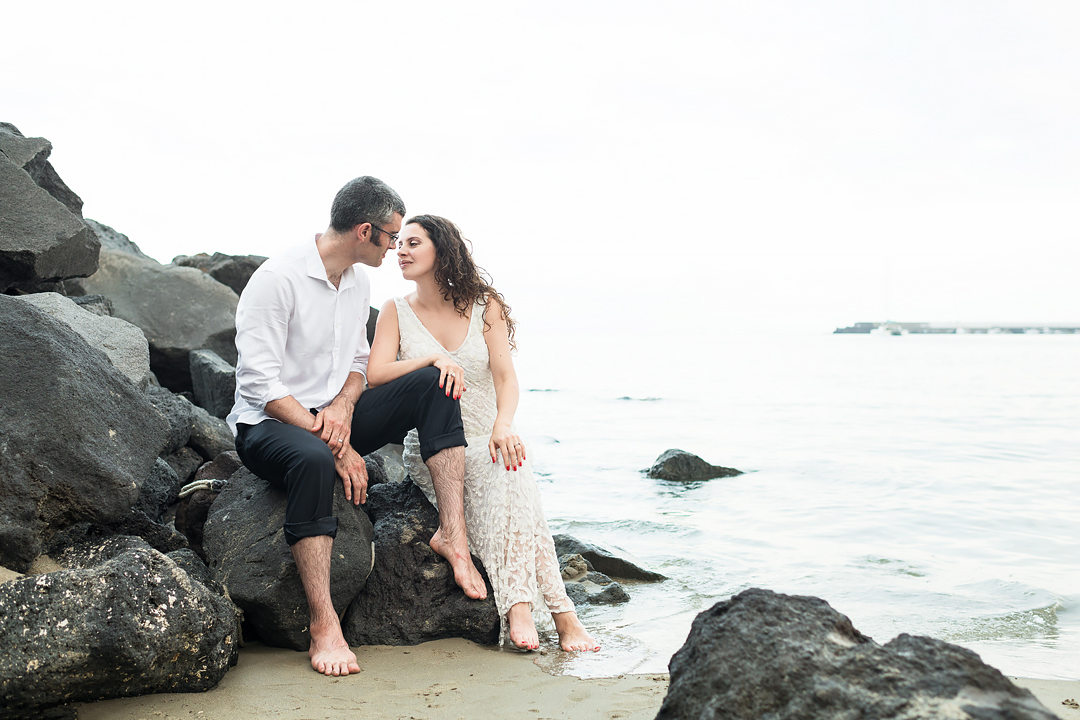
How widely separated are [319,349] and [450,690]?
1.92m

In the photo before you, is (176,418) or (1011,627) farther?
(1011,627)

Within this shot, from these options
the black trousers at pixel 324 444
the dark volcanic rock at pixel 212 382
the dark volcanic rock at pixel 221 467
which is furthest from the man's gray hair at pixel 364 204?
the dark volcanic rock at pixel 212 382

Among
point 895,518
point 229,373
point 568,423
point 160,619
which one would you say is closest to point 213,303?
point 229,373

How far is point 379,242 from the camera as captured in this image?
4.73m

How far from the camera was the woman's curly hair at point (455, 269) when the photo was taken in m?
5.01

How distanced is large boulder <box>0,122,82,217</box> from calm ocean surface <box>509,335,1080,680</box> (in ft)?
17.0

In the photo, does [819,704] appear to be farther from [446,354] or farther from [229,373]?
[229,373]

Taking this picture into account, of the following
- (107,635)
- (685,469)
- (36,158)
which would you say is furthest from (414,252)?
(685,469)

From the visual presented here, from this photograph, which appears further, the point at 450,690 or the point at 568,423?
the point at 568,423

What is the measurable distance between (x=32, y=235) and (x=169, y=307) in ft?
7.00

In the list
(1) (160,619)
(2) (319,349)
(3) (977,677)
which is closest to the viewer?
(3) (977,677)

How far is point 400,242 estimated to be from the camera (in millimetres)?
4988

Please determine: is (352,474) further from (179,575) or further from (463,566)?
(179,575)

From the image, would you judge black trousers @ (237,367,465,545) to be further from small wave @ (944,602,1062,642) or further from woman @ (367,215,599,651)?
small wave @ (944,602,1062,642)
